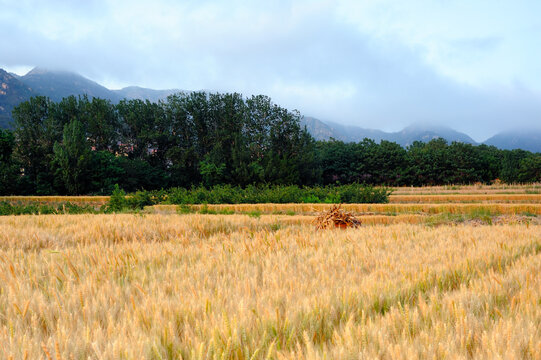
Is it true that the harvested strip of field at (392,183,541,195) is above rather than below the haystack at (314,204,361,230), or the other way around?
below

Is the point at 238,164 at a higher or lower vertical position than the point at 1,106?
lower

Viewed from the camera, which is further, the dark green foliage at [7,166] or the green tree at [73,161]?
the green tree at [73,161]

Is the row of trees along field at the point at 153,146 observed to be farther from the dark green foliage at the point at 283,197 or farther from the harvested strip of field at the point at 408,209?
the harvested strip of field at the point at 408,209

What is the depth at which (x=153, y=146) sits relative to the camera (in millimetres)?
46250

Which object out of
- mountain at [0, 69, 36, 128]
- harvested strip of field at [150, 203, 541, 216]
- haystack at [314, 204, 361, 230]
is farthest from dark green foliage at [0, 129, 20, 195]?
mountain at [0, 69, 36, 128]

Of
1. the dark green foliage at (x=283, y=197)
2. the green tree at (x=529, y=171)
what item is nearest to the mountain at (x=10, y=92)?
the dark green foliage at (x=283, y=197)

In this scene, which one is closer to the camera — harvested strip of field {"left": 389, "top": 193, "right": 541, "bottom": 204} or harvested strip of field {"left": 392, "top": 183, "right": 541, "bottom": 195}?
harvested strip of field {"left": 389, "top": 193, "right": 541, "bottom": 204}

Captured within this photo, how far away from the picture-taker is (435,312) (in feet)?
5.42

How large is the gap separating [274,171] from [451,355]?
39619 mm

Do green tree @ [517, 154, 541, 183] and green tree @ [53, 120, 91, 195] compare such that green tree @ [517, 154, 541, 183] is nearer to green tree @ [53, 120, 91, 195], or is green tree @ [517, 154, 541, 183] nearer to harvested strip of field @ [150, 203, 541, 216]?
harvested strip of field @ [150, 203, 541, 216]

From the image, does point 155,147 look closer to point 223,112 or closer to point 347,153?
point 223,112

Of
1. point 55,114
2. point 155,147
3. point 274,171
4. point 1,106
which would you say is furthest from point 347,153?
point 1,106

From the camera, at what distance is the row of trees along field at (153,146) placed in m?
36.5

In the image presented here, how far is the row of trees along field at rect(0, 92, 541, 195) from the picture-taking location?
36.5 m
